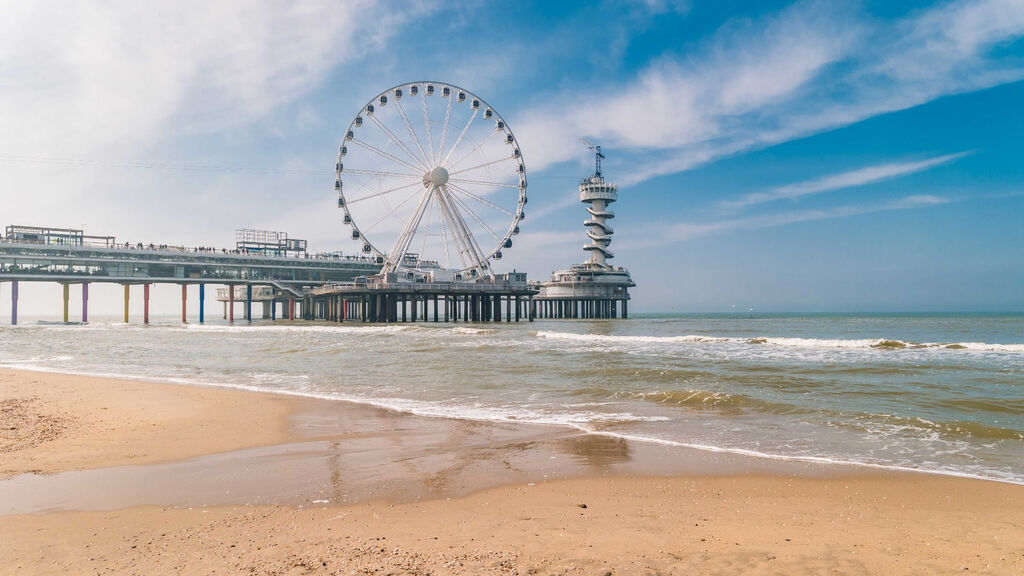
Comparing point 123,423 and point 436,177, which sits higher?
point 436,177

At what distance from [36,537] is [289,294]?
82.7 m

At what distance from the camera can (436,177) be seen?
50281 millimetres

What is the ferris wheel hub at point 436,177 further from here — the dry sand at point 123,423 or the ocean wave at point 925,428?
the ocean wave at point 925,428

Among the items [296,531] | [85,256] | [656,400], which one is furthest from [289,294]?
[296,531]

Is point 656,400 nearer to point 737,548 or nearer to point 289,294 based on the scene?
point 737,548

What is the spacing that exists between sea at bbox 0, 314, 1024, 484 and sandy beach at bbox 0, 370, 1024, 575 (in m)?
1.31

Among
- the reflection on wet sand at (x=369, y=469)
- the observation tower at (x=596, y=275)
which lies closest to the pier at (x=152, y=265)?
the observation tower at (x=596, y=275)

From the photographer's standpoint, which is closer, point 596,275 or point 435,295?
point 435,295

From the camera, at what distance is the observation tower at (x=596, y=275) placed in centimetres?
8656

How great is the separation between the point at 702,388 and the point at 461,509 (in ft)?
29.9

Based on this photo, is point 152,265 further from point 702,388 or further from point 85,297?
point 702,388

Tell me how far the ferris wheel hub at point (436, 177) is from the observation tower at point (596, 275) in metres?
40.0

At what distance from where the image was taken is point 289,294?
82062 mm

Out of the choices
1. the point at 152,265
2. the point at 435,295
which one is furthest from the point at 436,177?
the point at 152,265
